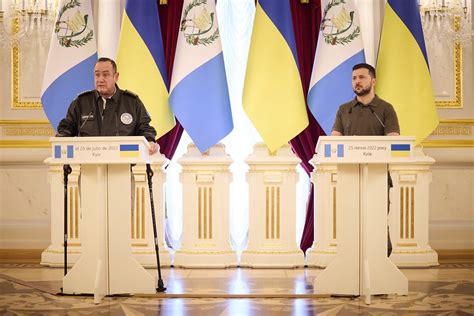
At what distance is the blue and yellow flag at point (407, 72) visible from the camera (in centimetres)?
633

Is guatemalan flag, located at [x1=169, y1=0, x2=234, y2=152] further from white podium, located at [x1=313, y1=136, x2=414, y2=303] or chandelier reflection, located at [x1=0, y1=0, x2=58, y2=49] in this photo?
white podium, located at [x1=313, y1=136, x2=414, y2=303]

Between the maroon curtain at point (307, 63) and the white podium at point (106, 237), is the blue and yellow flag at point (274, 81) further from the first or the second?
the white podium at point (106, 237)

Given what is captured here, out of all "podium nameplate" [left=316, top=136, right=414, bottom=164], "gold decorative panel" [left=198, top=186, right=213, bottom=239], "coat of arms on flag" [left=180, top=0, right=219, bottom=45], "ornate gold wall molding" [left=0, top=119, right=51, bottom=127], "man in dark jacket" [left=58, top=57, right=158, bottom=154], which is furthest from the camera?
"ornate gold wall molding" [left=0, top=119, right=51, bottom=127]

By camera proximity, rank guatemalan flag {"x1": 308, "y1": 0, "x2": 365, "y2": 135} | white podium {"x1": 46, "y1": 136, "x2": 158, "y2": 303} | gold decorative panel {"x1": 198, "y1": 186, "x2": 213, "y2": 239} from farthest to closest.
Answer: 1. gold decorative panel {"x1": 198, "y1": 186, "x2": 213, "y2": 239}
2. guatemalan flag {"x1": 308, "y1": 0, "x2": 365, "y2": 135}
3. white podium {"x1": 46, "y1": 136, "x2": 158, "y2": 303}

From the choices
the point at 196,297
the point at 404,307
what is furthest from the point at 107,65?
the point at 404,307

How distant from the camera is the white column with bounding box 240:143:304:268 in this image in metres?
6.43

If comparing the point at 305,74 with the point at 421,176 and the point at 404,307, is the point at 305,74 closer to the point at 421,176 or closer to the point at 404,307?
the point at 421,176

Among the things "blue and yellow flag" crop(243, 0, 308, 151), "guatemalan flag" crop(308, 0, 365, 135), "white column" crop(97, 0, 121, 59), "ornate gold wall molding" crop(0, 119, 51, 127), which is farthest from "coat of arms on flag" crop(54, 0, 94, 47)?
"guatemalan flag" crop(308, 0, 365, 135)

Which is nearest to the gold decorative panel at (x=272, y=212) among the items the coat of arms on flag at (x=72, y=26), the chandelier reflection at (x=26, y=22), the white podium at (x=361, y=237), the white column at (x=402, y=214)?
the white column at (x=402, y=214)

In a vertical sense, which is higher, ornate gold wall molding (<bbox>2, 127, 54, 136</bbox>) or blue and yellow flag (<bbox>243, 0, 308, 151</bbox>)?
blue and yellow flag (<bbox>243, 0, 308, 151</bbox>)

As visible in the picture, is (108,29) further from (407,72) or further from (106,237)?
(407,72)

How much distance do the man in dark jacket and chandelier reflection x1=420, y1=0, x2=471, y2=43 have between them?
311cm

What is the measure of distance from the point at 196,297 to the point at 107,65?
1801mm

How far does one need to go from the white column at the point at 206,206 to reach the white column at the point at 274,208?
0.25 m
